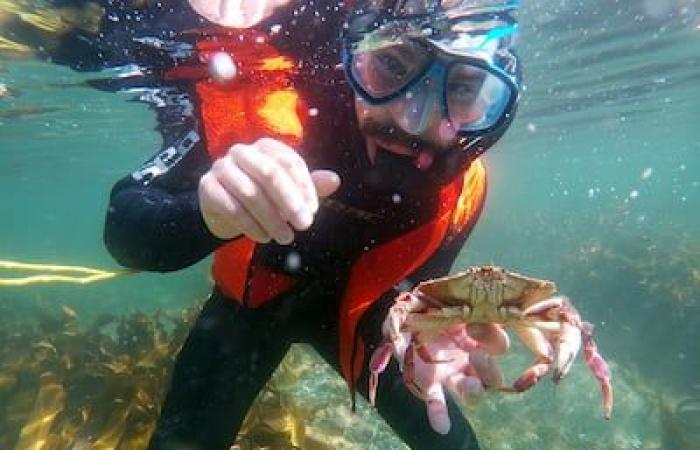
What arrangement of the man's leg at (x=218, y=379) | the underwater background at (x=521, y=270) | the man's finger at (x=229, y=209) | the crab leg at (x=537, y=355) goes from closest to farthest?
the man's finger at (x=229, y=209)
the crab leg at (x=537, y=355)
the man's leg at (x=218, y=379)
the underwater background at (x=521, y=270)

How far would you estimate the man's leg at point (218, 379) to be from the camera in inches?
167

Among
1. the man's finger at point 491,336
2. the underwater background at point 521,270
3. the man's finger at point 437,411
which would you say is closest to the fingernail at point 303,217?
the man's finger at point 437,411

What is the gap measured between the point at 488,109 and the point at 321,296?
5.78 feet

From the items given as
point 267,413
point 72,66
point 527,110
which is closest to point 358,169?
point 267,413

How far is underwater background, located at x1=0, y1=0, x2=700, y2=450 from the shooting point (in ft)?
24.7

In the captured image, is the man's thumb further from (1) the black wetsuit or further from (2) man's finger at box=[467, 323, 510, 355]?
(2) man's finger at box=[467, 323, 510, 355]

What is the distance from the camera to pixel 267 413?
21.3 feet

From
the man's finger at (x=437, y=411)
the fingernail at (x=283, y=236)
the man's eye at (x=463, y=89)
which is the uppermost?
the man's eye at (x=463, y=89)

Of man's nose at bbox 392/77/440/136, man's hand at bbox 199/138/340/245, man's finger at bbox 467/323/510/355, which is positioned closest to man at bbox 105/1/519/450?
man's nose at bbox 392/77/440/136

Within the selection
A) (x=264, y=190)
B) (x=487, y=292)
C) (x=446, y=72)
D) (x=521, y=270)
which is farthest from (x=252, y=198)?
(x=521, y=270)

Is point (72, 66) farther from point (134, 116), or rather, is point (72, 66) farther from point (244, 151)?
point (244, 151)

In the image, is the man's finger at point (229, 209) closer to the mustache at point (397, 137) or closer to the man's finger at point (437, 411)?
the man's finger at point (437, 411)

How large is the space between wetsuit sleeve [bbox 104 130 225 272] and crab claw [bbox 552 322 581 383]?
5.34ft

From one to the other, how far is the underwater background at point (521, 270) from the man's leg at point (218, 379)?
2006mm
